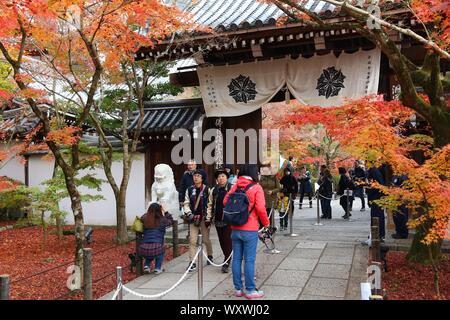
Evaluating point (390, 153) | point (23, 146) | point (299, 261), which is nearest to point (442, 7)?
point (390, 153)

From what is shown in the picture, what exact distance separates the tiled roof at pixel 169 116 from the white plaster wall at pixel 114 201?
44.4 inches

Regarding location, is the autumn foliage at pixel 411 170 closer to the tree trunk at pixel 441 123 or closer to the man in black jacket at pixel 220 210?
the tree trunk at pixel 441 123

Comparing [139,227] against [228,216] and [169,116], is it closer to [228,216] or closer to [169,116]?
[228,216]

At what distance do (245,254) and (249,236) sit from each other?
0.92 ft

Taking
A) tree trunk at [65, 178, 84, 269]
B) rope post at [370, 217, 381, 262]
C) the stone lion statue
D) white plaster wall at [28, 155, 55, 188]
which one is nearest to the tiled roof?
the stone lion statue

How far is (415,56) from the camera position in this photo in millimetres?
10523

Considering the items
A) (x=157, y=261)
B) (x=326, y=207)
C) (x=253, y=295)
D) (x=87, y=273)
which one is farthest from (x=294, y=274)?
(x=326, y=207)

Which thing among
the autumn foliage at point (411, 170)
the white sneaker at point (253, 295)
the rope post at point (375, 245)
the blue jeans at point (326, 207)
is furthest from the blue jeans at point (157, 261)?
the blue jeans at point (326, 207)

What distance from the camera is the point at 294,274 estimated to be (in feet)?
22.4

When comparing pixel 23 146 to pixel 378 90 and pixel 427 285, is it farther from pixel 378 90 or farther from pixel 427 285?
pixel 427 285

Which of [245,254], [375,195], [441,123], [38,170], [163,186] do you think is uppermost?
[441,123]

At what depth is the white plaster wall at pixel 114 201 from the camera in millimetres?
12836

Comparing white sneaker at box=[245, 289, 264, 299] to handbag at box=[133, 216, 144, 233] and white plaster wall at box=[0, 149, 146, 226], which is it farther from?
white plaster wall at box=[0, 149, 146, 226]

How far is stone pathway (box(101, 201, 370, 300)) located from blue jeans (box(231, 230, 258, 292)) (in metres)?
0.30
